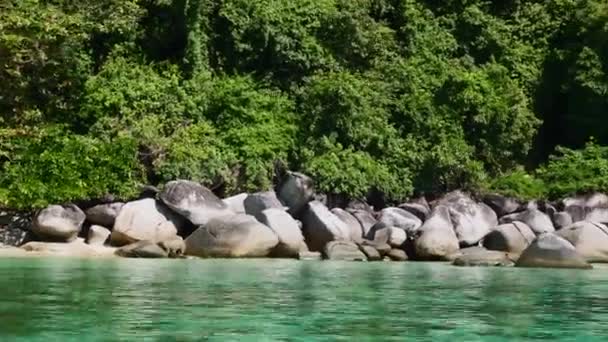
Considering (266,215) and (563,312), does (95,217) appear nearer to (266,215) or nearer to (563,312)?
(266,215)

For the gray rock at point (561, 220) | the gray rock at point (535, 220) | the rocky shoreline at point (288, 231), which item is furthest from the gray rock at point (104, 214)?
the gray rock at point (561, 220)

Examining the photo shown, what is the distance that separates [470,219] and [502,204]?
224 cm

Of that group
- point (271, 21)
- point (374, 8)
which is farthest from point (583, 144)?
point (271, 21)

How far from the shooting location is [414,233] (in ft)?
76.2

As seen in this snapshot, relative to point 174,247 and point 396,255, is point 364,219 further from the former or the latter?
point 174,247

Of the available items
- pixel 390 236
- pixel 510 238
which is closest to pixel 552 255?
pixel 510 238

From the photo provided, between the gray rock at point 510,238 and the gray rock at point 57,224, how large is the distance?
9406 millimetres

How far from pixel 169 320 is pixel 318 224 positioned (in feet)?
41.8

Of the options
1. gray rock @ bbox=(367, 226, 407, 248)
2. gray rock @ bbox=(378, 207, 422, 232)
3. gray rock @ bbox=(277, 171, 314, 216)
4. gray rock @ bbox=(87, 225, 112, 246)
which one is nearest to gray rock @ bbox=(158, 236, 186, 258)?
gray rock @ bbox=(87, 225, 112, 246)

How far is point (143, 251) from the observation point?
2122 centimetres

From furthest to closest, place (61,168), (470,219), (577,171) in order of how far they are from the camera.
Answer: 1. (577,171)
2. (470,219)
3. (61,168)

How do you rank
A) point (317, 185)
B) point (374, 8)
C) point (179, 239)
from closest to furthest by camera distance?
point (179, 239) → point (317, 185) → point (374, 8)

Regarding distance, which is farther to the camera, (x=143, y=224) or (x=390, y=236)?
(x=390, y=236)

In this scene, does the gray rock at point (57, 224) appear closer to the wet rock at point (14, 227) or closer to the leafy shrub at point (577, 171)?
the wet rock at point (14, 227)
